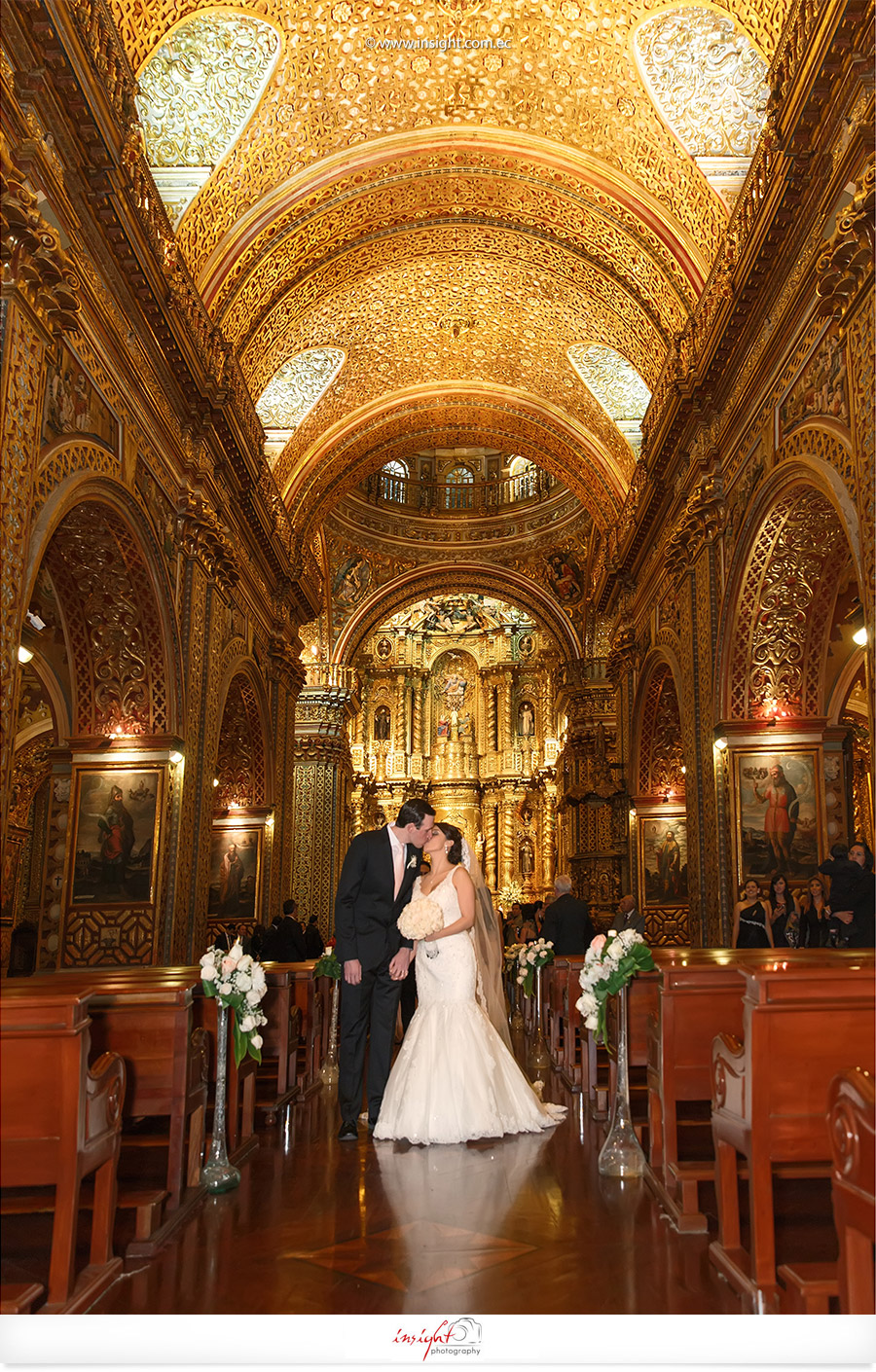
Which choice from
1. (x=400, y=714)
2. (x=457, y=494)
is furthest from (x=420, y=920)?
(x=400, y=714)

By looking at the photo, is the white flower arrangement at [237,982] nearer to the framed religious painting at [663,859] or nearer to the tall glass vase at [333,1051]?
the tall glass vase at [333,1051]

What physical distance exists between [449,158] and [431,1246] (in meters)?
12.5

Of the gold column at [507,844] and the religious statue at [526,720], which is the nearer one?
the gold column at [507,844]

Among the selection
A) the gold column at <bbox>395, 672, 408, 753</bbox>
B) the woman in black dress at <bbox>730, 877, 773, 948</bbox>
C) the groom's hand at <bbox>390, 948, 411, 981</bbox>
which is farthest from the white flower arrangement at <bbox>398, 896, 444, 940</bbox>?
the gold column at <bbox>395, 672, 408, 753</bbox>

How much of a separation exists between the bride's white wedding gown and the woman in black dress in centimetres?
392

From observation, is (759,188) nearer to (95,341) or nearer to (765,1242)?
(95,341)

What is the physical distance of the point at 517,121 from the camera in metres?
12.6

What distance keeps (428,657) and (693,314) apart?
23483mm

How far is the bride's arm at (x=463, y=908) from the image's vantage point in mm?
6242

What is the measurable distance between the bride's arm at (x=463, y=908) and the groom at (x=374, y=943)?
0.94ft

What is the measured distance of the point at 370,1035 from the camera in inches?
257

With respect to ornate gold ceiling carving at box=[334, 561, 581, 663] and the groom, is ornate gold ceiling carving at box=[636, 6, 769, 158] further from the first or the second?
ornate gold ceiling carving at box=[334, 561, 581, 663]

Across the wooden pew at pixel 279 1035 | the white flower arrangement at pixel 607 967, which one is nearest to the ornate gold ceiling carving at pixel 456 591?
the wooden pew at pixel 279 1035
